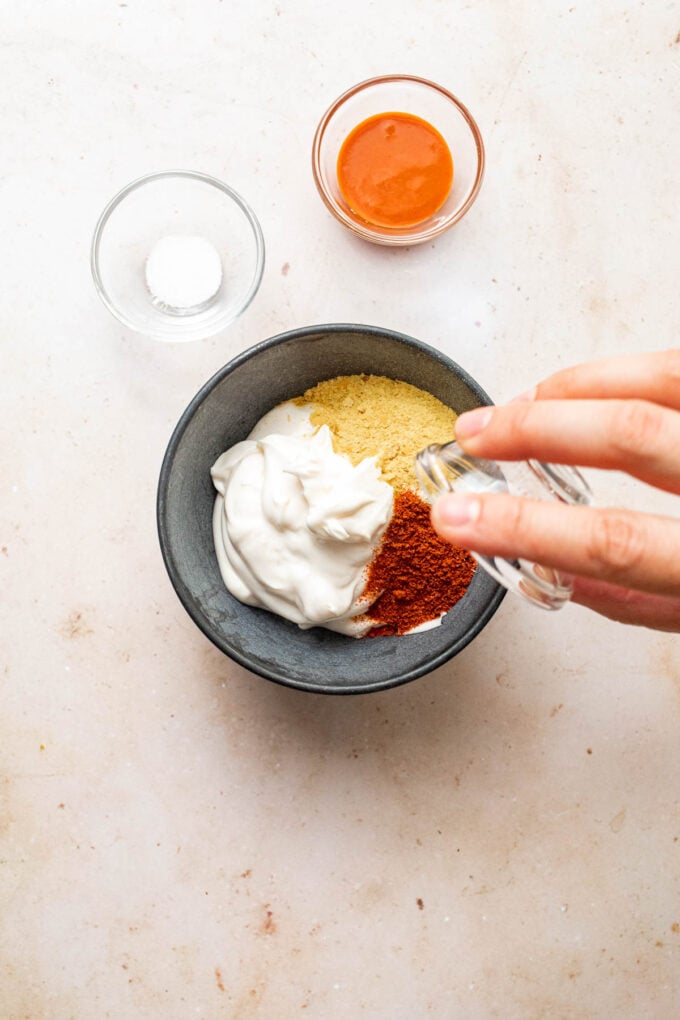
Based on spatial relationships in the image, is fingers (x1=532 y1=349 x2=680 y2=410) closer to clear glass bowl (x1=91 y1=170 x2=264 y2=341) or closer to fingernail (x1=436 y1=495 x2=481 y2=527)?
fingernail (x1=436 y1=495 x2=481 y2=527)

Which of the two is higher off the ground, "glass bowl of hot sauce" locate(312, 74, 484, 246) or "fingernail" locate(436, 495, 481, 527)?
"glass bowl of hot sauce" locate(312, 74, 484, 246)

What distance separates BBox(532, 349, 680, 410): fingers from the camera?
813mm

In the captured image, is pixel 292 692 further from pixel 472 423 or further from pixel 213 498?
pixel 472 423

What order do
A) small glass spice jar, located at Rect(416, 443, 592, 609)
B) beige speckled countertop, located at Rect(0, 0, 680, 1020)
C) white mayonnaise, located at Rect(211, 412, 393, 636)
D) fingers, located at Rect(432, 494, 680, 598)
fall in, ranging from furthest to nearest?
beige speckled countertop, located at Rect(0, 0, 680, 1020)
white mayonnaise, located at Rect(211, 412, 393, 636)
small glass spice jar, located at Rect(416, 443, 592, 609)
fingers, located at Rect(432, 494, 680, 598)

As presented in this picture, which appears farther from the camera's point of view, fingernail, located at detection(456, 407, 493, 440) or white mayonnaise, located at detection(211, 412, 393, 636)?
white mayonnaise, located at detection(211, 412, 393, 636)

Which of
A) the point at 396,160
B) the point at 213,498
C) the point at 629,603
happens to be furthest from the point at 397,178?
the point at 629,603

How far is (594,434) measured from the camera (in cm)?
75

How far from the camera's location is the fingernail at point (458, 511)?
759 mm

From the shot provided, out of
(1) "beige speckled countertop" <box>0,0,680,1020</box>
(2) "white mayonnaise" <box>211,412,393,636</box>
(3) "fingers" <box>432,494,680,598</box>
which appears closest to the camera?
(3) "fingers" <box>432,494,680,598</box>

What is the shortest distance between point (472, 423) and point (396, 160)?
0.60m

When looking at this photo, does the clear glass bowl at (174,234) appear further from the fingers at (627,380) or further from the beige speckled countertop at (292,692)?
the fingers at (627,380)

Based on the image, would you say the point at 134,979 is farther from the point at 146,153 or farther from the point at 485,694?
the point at 146,153

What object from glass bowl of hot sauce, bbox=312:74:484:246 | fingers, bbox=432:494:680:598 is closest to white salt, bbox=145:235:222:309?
glass bowl of hot sauce, bbox=312:74:484:246

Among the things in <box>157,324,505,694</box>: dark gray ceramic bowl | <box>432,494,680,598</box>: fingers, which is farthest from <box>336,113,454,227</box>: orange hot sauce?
<box>432,494,680,598</box>: fingers
